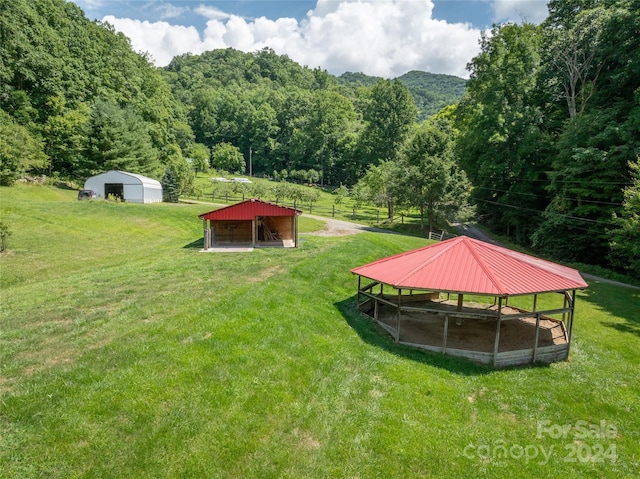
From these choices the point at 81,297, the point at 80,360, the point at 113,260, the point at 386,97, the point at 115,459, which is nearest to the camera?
the point at 115,459

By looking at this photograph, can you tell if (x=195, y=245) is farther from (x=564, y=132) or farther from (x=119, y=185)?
(x=564, y=132)

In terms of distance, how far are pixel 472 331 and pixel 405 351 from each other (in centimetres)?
320

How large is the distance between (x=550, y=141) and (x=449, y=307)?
84.0 ft

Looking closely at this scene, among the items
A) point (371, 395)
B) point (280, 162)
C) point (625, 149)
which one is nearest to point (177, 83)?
point (280, 162)

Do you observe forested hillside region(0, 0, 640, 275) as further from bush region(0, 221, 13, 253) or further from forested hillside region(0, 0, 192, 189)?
bush region(0, 221, 13, 253)

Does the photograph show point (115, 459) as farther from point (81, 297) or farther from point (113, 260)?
point (113, 260)

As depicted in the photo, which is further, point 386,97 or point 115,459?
point 386,97

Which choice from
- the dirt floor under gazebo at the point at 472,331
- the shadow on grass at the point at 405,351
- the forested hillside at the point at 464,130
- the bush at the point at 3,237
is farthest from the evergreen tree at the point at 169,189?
the shadow on grass at the point at 405,351

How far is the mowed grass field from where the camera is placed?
598 centimetres

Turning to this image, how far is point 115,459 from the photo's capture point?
5605 mm

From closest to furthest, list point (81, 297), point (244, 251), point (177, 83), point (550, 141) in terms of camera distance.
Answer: point (81, 297)
point (244, 251)
point (550, 141)
point (177, 83)

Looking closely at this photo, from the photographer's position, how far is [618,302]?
724 inches

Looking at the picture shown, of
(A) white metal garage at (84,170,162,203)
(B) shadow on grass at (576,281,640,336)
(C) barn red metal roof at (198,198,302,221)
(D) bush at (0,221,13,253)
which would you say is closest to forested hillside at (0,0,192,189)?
(A) white metal garage at (84,170,162,203)

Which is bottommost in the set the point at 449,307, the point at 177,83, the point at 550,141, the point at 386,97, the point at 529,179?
the point at 449,307
